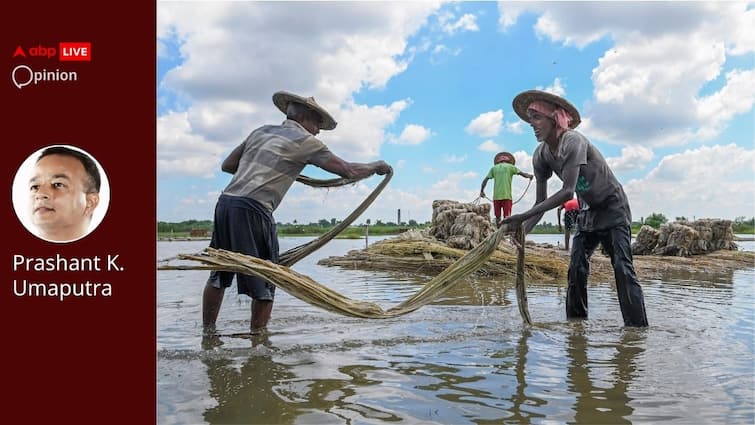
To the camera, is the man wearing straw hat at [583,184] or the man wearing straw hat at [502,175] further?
the man wearing straw hat at [502,175]

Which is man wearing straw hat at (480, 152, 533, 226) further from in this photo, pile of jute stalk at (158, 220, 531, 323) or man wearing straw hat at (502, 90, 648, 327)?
pile of jute stalk at (158, 220, 531, 323)

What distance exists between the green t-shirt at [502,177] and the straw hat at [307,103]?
5.68m

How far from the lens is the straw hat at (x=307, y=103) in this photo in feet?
12.7

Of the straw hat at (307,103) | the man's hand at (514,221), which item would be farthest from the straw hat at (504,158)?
the straw hat at (307,103)

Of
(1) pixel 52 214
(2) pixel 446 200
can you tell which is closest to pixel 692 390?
(1) pixel 52 214

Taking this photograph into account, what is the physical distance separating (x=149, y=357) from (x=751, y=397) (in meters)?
2.90

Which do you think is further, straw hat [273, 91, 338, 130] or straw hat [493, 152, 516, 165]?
straw hat [493, 152, 516, 165]

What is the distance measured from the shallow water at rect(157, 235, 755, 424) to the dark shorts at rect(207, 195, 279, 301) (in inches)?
15.5

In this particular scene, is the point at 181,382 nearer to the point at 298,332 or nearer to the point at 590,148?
the point at 298,332

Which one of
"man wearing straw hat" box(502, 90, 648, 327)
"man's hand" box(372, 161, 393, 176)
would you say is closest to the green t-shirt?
"man wearing straw hat" box(502, 90, 648, 327)

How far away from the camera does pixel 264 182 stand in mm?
3736

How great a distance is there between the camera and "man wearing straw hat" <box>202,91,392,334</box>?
370cm

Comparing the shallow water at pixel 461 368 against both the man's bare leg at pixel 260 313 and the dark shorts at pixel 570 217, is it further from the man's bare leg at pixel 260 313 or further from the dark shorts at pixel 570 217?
the dark shorts at pixel 570 217

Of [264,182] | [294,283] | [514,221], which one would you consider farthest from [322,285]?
[514,221]
